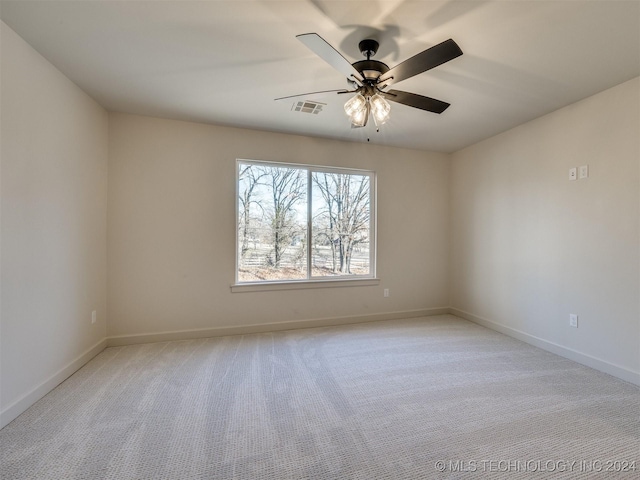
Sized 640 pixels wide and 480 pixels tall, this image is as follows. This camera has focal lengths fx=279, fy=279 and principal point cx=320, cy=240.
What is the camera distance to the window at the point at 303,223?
343cm

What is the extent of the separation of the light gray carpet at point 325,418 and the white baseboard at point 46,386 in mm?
50

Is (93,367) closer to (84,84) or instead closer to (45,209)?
(45,209)

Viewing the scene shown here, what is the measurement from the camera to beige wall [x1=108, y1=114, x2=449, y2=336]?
9.78 feet

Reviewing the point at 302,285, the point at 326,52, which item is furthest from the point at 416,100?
the point at 302,285

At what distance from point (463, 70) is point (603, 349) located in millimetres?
2687

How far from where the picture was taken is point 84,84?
7.84ft

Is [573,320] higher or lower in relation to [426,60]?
lower

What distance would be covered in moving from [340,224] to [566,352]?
108 inches

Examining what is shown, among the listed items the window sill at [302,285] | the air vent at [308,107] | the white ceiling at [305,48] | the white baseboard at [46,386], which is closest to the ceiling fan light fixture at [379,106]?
the white ceiling at [305,48]

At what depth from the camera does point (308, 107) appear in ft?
8.98

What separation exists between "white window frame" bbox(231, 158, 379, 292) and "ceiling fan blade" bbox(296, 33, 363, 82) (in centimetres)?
192

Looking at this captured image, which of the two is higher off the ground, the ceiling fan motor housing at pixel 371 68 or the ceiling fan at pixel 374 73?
the ceiling fan motor housing at pixel 371 68

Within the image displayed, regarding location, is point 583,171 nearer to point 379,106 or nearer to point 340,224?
point 379,106

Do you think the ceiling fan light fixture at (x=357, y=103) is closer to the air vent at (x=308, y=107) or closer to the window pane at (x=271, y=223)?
the air vent at (x=308, y=107)
